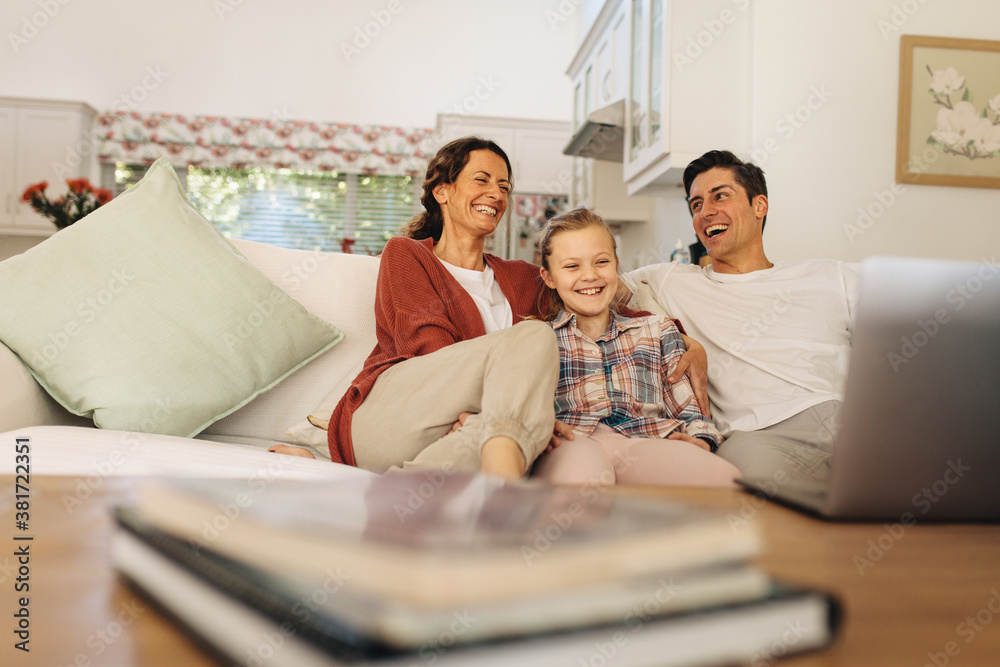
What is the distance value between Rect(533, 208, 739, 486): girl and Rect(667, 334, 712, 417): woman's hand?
2 cm

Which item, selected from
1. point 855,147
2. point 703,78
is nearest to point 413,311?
point 703,78

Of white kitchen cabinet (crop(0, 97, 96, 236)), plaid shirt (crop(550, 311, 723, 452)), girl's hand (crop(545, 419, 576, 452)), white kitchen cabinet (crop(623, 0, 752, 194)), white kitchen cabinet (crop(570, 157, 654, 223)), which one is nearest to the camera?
girl's hand (crop(545, 419, 576, 452))

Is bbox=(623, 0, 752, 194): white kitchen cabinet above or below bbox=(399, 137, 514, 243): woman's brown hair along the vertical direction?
above

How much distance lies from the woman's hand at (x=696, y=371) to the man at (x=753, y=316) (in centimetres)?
9

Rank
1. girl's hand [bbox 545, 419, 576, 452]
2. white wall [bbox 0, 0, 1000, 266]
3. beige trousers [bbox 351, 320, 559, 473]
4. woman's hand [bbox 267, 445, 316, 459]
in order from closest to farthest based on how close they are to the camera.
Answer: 1. beige trousers [bbox 351, 320, 559, 473]
2. girl's hand [bbox 545, 419, 576, 452]
3. woman's hand [bbox 267, 445, 316, 459]
4. white wall [bbox 0, 0, 1000, 266]

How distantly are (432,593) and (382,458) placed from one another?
109cm

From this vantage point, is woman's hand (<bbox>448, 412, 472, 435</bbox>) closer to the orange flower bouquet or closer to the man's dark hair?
the man's dark hair

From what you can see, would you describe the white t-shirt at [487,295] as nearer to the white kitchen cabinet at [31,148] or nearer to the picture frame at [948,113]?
the picture frame at [948,113]

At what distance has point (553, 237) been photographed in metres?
1.73

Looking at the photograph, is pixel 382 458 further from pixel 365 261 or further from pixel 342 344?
pixel 365 261

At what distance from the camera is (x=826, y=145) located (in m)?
2.76

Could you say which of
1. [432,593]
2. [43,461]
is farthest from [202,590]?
[43,461]

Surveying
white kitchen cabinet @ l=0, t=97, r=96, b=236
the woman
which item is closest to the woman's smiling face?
the woman

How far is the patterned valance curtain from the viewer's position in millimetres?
5680
